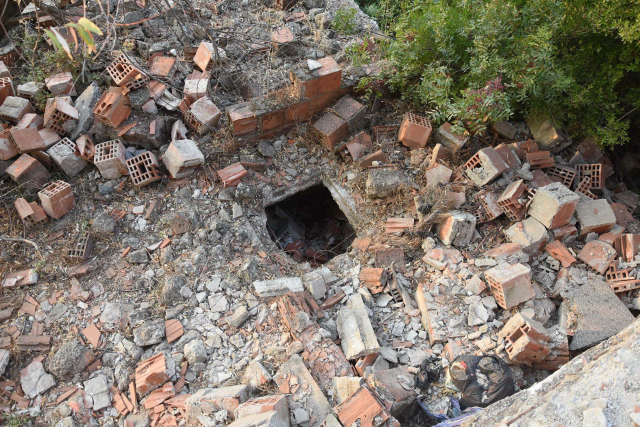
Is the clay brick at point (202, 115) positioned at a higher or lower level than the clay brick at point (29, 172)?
higher

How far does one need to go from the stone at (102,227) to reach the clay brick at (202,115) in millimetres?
1371

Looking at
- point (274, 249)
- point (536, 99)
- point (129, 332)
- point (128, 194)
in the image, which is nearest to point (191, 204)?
point (128, 194)

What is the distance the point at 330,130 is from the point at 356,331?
2413mm

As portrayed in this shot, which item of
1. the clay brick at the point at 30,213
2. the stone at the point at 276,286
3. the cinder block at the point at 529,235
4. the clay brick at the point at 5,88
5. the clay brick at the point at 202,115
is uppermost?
the clay brick at the point at 5,88

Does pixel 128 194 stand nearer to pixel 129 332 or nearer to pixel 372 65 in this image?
pixel 129 332

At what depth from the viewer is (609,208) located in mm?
4254

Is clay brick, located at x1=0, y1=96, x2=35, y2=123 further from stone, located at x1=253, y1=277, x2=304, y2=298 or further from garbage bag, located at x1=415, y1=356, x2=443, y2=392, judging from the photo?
garbage bag, located at x1=415, y1=356, x2=443, y2=392

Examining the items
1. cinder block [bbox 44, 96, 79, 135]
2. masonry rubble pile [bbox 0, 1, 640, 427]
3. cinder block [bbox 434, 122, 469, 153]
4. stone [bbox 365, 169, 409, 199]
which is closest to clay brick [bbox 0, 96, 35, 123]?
masonry rubble pile [bbox 0, 1, 640, 427]

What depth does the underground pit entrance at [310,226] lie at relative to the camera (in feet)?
19.3

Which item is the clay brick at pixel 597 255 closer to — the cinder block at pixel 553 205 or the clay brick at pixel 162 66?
the cinder block at pixel 553 205

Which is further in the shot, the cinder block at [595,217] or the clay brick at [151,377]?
the cinder block at [595,217]

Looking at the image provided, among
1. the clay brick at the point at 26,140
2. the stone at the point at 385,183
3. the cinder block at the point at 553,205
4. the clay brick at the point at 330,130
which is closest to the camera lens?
the cinder block at the point at 553,205

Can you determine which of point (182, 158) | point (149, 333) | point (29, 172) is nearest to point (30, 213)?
point (29, 172)

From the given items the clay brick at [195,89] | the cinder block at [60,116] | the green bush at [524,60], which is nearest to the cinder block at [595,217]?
the green bush at [524,60]
